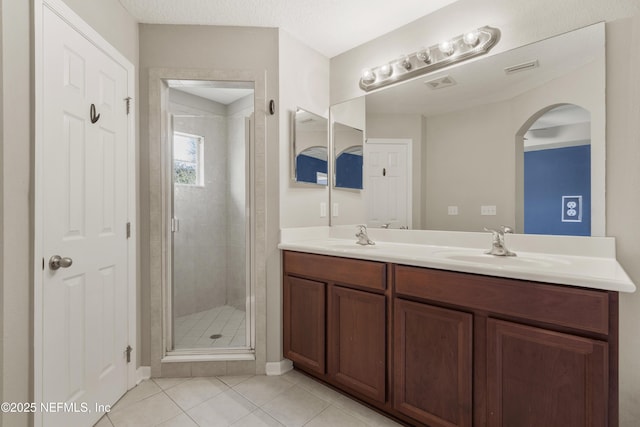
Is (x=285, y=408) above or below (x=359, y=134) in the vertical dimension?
below

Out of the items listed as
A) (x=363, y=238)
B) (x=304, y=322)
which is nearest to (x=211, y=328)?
(x=304, y=322)

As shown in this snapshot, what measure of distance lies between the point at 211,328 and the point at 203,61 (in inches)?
81.7

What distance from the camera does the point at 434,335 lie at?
1391 millimetres

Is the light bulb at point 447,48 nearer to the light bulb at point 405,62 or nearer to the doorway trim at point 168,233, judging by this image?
the light bulb at point 405,62

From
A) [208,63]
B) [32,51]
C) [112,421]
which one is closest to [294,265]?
[112,421]

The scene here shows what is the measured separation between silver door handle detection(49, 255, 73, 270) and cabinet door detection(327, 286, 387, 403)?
1362 mm

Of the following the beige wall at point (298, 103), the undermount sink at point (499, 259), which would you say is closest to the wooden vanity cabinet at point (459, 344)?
the undermount sink at point (499, 259)

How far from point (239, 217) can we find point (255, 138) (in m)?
0.69

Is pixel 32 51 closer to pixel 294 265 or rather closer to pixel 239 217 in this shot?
pixel 239 217

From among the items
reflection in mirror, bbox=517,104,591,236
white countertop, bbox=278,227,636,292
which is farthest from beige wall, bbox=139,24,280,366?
reflection in mirror, bbox=517,104,591,236

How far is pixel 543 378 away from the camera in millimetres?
1102

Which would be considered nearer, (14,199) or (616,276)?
(616,276)

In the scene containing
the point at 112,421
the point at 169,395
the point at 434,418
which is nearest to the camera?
the point at 434,418

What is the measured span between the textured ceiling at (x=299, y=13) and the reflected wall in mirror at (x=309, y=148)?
59 cm
